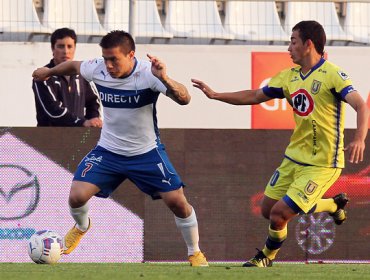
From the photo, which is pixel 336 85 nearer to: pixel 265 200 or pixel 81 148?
pixel 265 200

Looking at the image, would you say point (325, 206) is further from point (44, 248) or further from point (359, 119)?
point (44, 248)

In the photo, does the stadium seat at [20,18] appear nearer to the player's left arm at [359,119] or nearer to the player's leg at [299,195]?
the player's leg at [299,195]

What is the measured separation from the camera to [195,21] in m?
18.2

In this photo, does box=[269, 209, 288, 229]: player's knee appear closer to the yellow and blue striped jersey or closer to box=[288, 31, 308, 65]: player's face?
the yellow and blue striped jersey

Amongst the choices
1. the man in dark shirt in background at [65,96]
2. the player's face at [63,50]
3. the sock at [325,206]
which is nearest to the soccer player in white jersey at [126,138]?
the sock at [325,206]

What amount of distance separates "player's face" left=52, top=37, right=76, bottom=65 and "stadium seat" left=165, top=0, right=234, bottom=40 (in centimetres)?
562

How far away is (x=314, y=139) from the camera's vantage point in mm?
10289

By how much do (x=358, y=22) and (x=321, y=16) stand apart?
615mm

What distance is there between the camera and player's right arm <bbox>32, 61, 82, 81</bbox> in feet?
34.5

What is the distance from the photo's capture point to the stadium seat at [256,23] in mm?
18219

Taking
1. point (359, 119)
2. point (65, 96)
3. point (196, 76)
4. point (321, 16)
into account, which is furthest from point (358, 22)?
point (359, 119)

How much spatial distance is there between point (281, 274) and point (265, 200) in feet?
4.93

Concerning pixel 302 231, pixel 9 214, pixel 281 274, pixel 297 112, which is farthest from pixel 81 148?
pixel 281 274

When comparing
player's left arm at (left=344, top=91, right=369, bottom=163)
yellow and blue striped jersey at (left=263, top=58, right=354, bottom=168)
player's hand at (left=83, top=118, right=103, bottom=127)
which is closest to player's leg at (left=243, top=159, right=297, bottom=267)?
yellow and blue striped jersey at (left=263, top=58, right=354, bottom=168)
